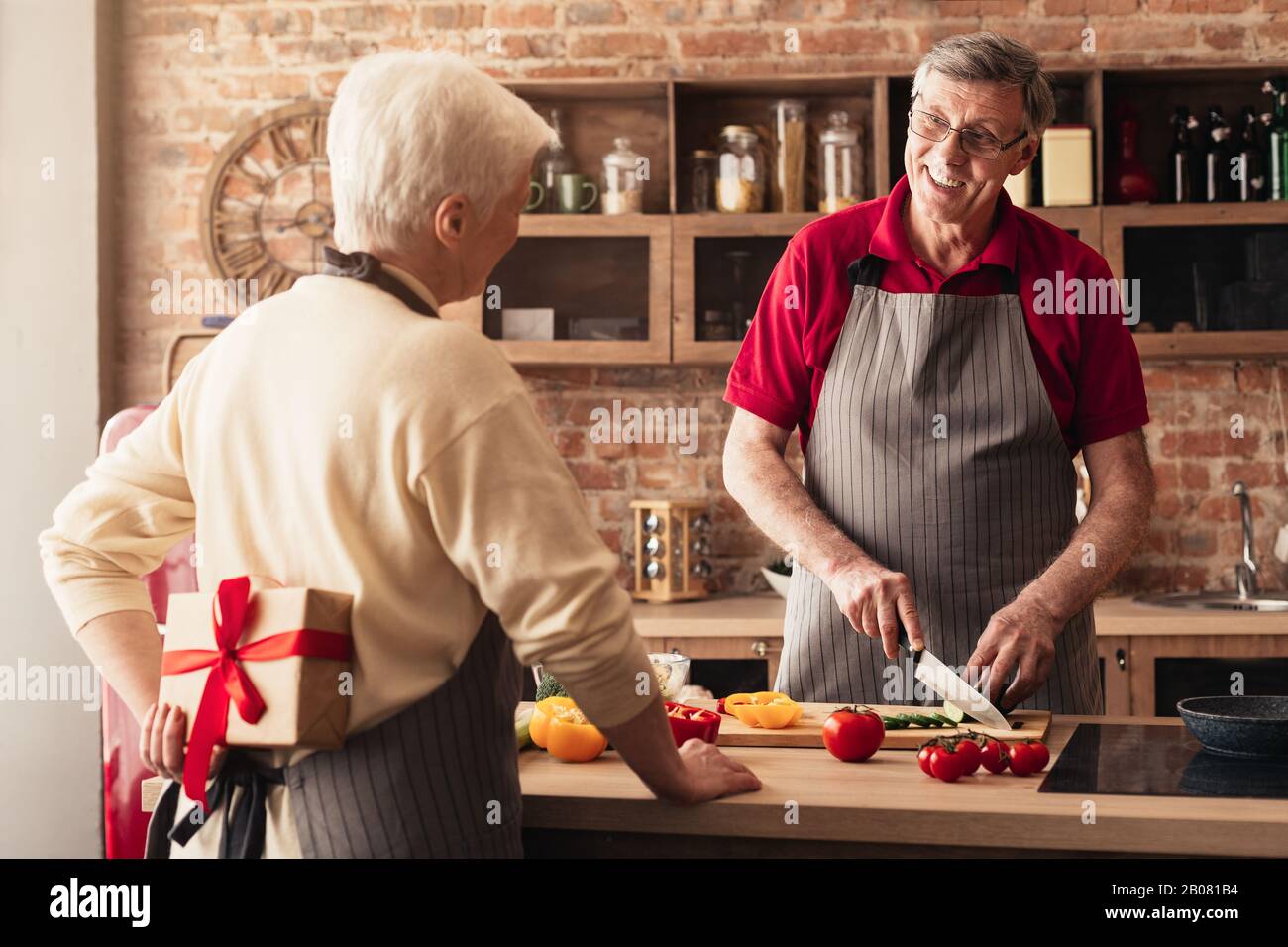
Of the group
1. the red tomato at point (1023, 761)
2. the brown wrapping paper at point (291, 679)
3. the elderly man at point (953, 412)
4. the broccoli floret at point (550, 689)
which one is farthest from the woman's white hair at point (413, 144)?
the elderly man at point (953, 412)

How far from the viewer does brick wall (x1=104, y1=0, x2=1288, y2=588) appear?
3771mm

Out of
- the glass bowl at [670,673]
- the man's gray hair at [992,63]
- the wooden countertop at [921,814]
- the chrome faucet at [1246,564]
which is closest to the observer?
the wooden countertop at [921,814]

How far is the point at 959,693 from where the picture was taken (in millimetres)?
1680

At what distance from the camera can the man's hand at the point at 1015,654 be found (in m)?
1.73

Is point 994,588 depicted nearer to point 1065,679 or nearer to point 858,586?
point 1065,679

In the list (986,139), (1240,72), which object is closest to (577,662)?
(986,139)

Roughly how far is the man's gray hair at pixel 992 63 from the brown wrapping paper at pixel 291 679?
1321 mm

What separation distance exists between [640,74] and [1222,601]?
7.45 ft

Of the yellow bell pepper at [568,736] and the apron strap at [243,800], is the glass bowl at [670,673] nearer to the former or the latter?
the yellow bell pepper at [568,736]

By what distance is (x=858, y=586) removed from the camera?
5.92 feet

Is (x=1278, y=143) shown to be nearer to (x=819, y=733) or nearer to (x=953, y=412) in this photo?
(x=953, y=412)

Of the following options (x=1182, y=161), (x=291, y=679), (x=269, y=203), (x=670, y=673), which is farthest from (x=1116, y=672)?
(x=269, y=203)

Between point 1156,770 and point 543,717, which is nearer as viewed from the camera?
point 1156,770
